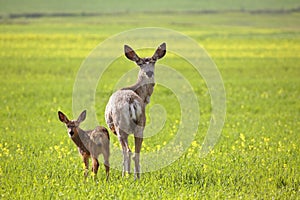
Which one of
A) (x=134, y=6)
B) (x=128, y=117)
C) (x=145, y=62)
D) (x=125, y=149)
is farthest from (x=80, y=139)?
(x=134, y=6)

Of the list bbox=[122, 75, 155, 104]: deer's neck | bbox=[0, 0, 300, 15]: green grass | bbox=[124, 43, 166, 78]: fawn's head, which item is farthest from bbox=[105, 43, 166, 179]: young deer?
bbox=[0, 0, 300, 15]: green grass

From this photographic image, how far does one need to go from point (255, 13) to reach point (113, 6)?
34.2m

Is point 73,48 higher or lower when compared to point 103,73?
higher

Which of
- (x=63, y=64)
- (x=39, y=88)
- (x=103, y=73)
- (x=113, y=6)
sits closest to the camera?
(x=39, y=88)

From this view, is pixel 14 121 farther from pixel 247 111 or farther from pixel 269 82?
pixel 269 82

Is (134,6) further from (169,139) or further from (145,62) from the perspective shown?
(145,62)

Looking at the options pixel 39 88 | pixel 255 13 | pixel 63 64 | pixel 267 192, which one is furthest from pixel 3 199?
pixel 255 13

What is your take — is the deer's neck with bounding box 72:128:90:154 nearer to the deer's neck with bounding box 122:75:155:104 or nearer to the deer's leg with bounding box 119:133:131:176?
the deer's leg with bounding box 119:133:131:176

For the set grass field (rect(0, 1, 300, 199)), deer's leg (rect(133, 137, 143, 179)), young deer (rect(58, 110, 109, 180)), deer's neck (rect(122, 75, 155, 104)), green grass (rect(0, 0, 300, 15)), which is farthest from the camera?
green grass (rect(0, 0, 300, 15))

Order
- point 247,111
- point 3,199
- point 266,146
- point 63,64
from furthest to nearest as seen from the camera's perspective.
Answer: point 63,64 < point 247,111 < point 266,146 < point 3,199

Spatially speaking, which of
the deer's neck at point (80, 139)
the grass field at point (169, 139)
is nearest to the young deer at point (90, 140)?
the deer's neck at point (80, 139)

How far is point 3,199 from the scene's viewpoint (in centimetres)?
887

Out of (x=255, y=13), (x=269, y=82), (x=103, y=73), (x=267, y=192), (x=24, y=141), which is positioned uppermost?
(x=255, y=13)

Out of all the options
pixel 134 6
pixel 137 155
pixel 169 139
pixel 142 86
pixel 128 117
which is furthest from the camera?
pixel 134 6
